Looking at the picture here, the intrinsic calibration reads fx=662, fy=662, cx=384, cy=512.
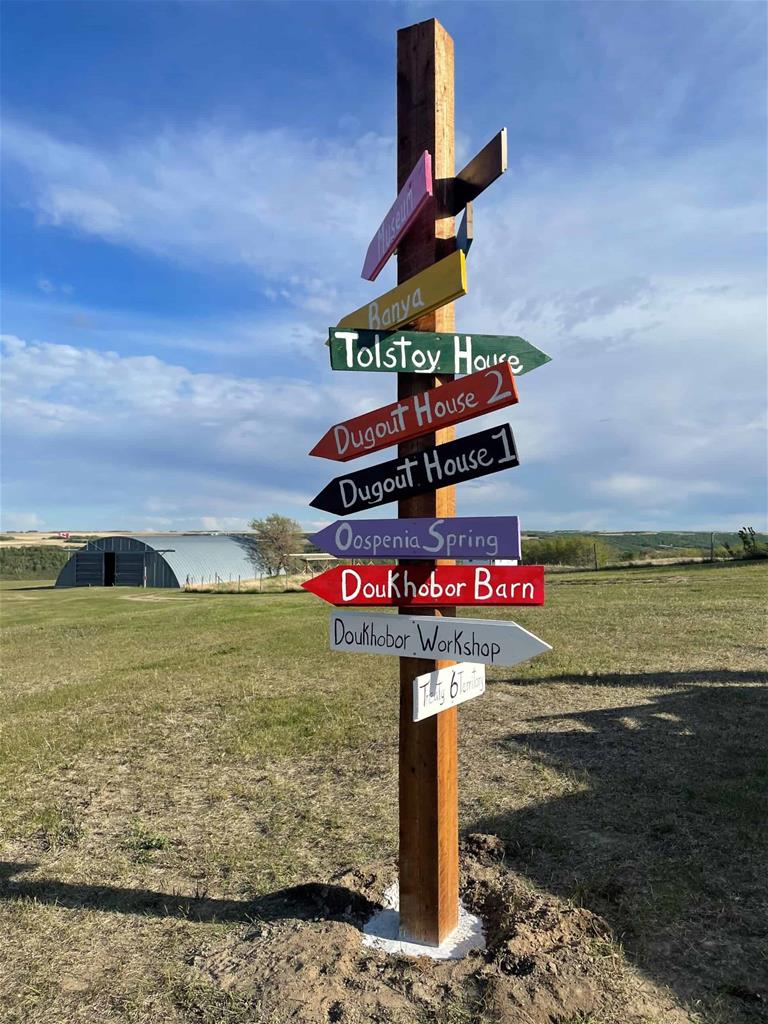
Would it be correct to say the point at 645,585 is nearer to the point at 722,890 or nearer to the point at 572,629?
the point at 572,629

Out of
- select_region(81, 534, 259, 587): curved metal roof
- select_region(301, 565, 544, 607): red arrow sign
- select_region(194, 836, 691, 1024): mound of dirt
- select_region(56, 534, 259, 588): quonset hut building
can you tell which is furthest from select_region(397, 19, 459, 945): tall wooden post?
select_region(81, 534, 259, 587): curved metal roof

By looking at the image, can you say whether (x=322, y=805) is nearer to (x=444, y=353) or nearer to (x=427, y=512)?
(x=427, y=512)

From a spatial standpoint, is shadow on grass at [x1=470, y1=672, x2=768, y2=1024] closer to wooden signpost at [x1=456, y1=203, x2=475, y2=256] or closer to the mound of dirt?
the mound of dirt

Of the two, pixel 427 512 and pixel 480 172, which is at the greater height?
pixel 480 172

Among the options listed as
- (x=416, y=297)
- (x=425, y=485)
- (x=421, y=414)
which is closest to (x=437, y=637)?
(x=425, y=485)

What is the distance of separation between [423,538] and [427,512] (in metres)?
0.15

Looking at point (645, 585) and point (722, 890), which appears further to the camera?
point (645, 585)

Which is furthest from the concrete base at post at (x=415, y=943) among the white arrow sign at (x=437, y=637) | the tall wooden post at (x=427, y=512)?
the white arrow sign at (x=437, y=637)

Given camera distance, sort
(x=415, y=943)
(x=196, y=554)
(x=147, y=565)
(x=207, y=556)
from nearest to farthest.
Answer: (x=415, y=943)
(x=147, y=565)
(x=196, y=554)
(x=207, y=556)

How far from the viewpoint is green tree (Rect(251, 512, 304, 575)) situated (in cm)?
5088

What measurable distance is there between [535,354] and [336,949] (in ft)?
10.0

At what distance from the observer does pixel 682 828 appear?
4.45 m

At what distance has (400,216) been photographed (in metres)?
3.45

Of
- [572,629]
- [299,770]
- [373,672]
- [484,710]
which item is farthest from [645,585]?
[299,770]
